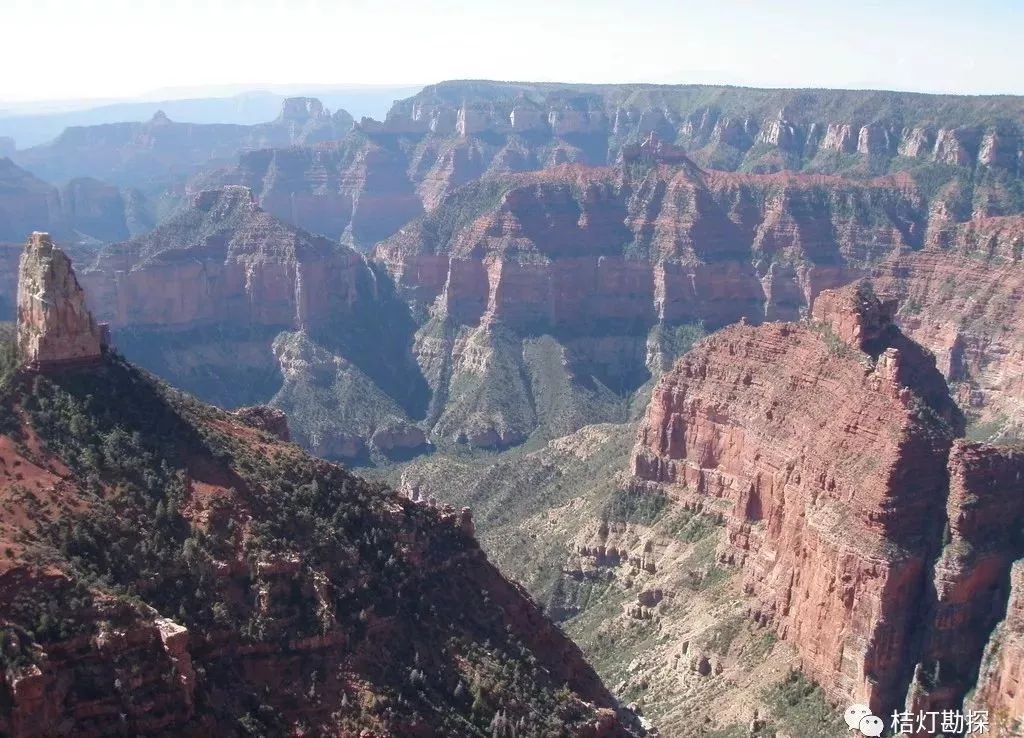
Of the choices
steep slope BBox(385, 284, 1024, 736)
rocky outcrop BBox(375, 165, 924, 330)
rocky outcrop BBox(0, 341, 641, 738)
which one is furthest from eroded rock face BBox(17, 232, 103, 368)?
rocky outcrop BBox(375, 165, 924, 330)

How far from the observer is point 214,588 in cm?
4838

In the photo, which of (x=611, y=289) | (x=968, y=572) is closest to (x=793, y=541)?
(x=968, y=572)

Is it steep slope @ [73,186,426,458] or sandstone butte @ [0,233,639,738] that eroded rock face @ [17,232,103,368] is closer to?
sandstone butte @ [0,233,639,738]

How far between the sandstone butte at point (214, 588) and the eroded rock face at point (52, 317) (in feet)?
0.34

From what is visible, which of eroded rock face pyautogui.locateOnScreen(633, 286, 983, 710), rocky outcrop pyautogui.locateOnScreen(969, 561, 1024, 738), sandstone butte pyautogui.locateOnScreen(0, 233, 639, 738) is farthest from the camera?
eroded rock face pyautogui.locateOnScreen(633, 286, 983, 710)

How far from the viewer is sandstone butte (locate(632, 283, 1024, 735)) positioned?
71.8m

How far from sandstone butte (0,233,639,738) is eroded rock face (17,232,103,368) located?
0.10 m

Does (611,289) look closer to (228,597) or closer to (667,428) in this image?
(667,428)

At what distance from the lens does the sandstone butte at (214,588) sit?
4253 cm

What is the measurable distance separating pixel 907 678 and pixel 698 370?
36.0m

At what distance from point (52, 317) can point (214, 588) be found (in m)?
16.7

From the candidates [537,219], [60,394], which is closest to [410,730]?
[60,394]

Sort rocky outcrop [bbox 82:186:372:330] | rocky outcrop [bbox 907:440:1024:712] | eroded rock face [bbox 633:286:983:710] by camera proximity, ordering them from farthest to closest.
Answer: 1. rocky outcrop [bbox 82:186:372:330]
2. eroded rock face [bbox 633:286:983:710]
3. rocky outcrop [bbox 907:440:1024:712]

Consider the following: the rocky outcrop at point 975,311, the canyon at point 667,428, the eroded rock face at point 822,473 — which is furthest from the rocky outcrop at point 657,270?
the eroded rock face at point 822,473
